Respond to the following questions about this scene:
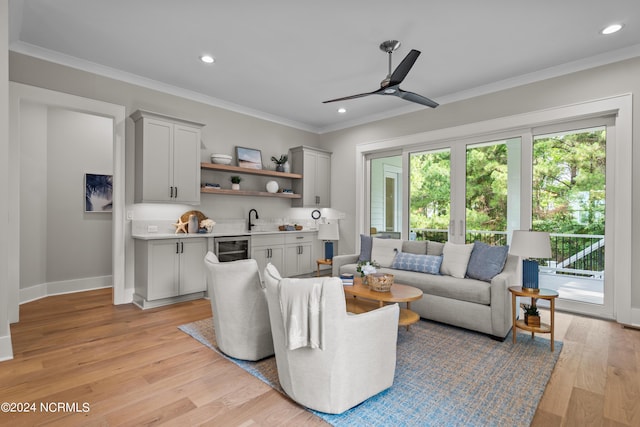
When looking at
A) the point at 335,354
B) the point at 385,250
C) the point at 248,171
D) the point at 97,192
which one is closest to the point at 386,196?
the point at 385,250

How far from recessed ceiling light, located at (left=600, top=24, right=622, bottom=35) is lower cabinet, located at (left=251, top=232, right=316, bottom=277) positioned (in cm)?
451

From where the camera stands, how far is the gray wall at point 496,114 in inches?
134

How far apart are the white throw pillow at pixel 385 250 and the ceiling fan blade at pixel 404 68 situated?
2.12 metres

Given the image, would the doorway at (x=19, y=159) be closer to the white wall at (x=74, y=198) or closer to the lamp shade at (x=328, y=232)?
the white wall at (x=74, y=198)

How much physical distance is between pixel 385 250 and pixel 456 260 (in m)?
0.98

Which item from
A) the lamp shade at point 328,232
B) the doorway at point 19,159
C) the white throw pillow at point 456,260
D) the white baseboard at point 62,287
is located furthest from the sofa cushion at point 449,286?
the white baseboard at point 62,287

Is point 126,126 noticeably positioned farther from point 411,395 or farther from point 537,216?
point 537,216

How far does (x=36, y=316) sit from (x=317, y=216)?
4.29 meters

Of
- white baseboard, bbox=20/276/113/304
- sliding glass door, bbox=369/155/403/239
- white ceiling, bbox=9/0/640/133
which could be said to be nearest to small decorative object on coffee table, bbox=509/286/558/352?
white ceiling, bbox=9/0/640/133

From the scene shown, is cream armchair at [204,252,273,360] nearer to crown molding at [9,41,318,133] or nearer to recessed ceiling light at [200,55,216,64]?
recessed ceiling light at [200,55,216,64]

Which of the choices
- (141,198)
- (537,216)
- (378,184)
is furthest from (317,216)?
(537,216)

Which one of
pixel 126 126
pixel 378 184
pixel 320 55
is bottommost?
pixel 378 184

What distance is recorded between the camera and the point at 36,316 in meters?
3.68

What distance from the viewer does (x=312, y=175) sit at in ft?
19.9
